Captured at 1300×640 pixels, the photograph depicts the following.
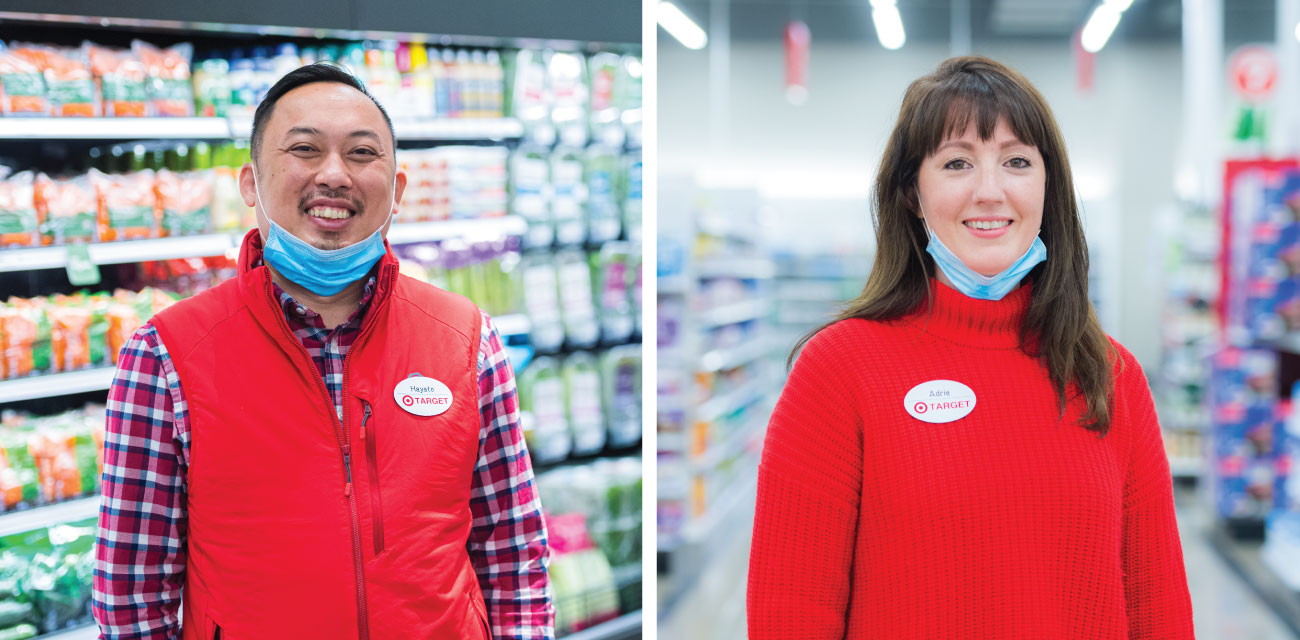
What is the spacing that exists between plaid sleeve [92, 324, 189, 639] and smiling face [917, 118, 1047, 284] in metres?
1.25

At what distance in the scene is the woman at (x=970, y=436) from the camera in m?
1.47

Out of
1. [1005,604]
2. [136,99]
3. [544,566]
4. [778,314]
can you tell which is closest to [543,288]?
[136,99]

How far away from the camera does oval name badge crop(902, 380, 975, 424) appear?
1.51 metres

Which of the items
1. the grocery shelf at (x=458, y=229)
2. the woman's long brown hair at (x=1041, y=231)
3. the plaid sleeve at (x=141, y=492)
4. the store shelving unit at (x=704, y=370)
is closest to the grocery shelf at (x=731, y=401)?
the store shelving unit at (x=704, y=370)

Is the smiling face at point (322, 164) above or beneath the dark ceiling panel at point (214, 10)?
beneath

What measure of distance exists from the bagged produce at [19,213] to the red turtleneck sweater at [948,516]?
7.04 feet

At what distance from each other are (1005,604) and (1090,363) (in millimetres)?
413

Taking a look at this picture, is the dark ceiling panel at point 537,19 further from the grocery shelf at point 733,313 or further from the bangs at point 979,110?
the grocery shelf at point 733,313

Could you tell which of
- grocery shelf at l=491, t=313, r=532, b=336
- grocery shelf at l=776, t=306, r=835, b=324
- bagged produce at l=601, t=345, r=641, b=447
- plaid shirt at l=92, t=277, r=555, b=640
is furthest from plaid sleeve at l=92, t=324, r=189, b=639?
grocery shelf at l=776, t=306, r=835, b=324

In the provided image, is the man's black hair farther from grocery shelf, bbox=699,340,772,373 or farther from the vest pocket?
grocery shelf, bbox=699,340,772,373

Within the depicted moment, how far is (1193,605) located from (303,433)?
17.6 feet

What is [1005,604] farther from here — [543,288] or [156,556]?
[543,288]

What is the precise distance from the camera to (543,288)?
3482 mm

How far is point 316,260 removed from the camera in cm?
161
